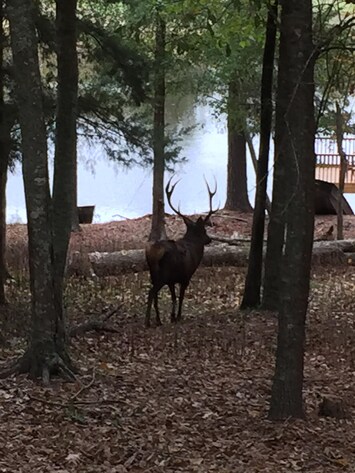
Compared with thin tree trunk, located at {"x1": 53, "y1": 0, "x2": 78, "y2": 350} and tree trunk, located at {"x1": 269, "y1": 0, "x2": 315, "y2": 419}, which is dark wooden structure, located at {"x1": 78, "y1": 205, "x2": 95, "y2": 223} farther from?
tree trunk, located at {"x1": 269, "y1": 0, "x2": 315, "y2": 419}

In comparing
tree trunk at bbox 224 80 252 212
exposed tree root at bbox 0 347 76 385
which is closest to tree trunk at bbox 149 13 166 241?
tree trunk at bbox 224 80 252 212

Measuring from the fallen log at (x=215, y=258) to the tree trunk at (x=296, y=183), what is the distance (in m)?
8.07

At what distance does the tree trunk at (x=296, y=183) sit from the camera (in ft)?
17.6

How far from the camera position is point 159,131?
47.1ft

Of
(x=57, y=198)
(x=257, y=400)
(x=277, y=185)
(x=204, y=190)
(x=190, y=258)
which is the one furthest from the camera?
(x=204, y=190)

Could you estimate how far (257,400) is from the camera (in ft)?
21.8

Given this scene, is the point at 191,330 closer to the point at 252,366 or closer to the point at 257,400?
the point at 252,366

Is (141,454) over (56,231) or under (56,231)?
under

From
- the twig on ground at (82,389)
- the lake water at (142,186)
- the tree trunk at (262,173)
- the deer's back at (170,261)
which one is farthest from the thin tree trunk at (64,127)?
the lake water at (142,186)

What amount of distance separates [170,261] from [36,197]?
370 cm

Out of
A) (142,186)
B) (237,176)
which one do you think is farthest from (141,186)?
(237,176)

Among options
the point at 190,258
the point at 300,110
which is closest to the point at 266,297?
the point at 190,258

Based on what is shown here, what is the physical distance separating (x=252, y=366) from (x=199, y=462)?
2876mm

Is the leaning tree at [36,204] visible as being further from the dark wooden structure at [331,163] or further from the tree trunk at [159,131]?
the dark wooden structure at [331,163]
